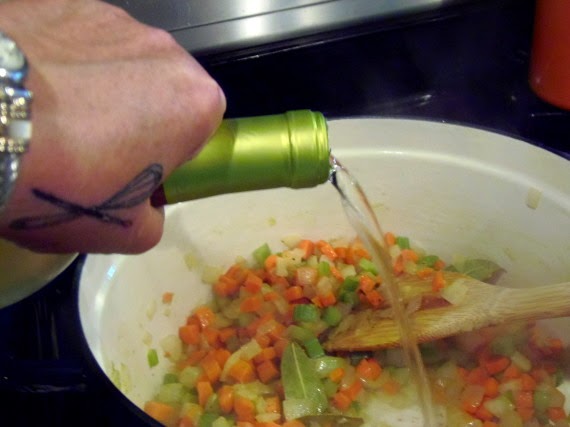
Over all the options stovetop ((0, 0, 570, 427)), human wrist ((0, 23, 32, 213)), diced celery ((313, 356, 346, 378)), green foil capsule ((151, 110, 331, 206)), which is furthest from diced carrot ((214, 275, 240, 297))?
human wrist ((0, 23, 32, 213))

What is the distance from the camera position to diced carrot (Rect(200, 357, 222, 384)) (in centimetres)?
114

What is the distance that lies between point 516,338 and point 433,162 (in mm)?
368

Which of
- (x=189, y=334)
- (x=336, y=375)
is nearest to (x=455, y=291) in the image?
(x=336, y=375)

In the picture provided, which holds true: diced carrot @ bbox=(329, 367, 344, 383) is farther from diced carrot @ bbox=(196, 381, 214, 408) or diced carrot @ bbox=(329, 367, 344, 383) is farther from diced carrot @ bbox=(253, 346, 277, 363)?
diced carrot @ bbox=(196, 381, 214, 408)

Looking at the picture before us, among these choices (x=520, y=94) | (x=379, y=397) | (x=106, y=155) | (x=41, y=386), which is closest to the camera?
(x=106, y=155)

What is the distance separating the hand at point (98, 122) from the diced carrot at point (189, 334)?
62 cm

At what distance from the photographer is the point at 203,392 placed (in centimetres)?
111

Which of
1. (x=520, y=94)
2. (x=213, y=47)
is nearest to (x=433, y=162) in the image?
(x=520, y=94)

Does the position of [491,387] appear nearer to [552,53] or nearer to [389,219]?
[389,219]

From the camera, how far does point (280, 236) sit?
126 cm

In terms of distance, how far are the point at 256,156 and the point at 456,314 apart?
600 mm

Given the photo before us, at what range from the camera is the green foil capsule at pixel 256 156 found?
618 mm

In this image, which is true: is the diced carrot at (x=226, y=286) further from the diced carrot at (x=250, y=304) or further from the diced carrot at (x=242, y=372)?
the diced carrot at (x=242, y=372)

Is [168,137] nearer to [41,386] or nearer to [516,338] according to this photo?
[41,386]
